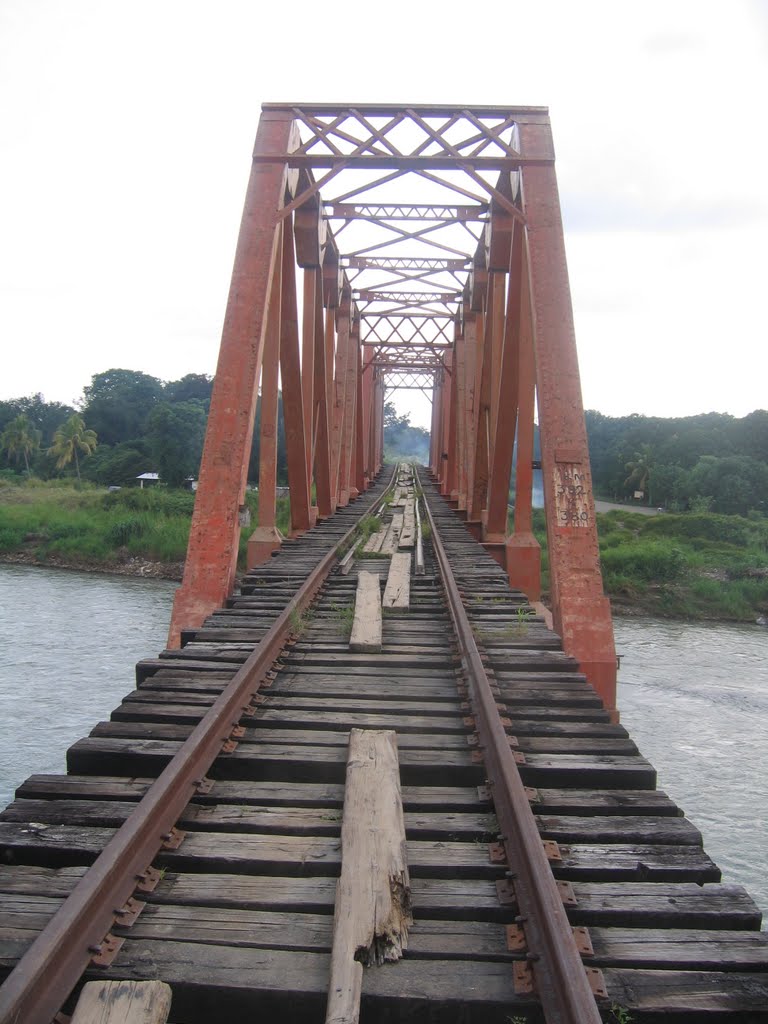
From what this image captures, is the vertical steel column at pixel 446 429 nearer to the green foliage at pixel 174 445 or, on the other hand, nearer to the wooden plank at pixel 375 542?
the wooden plank at pixel 375 542

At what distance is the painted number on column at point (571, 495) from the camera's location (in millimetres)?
5980

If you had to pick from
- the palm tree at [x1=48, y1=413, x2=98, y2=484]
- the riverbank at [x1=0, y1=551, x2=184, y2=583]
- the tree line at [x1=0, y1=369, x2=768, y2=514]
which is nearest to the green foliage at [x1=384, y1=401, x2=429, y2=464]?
the tree line at [x1=0, y1=369, x2=768, y2=514]

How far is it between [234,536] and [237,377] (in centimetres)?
135

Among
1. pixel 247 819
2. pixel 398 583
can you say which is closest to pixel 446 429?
pixel 398 583

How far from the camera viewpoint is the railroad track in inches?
83.1

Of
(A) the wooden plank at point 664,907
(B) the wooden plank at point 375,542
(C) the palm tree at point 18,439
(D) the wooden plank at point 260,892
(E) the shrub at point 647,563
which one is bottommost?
(E) the shrub at point 647,563

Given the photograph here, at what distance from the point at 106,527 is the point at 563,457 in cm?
2643

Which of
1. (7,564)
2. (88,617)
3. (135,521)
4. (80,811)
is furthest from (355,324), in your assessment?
(80,811)

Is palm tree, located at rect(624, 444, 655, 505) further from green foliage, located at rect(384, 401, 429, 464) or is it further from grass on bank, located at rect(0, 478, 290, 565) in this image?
green foliage, located at rect(384, 401, 429, 464)

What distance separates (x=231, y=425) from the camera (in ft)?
21.7

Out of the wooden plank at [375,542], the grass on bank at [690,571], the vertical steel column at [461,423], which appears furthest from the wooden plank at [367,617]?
the grass on bank at [690,571]

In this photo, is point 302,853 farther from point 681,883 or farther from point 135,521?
point 135,521

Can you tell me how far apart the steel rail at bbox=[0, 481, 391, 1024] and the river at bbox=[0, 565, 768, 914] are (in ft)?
20.9

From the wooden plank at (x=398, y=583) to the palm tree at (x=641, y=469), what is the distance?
50.0 metres
